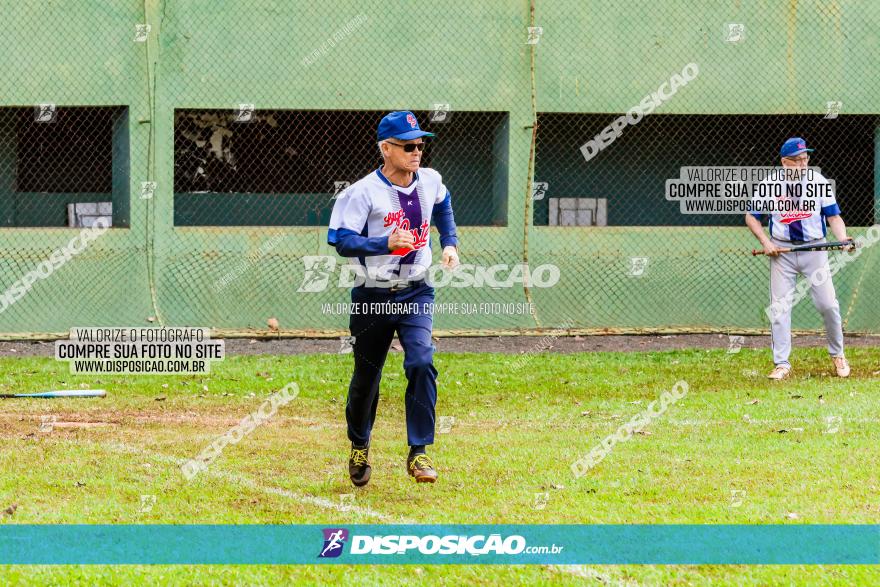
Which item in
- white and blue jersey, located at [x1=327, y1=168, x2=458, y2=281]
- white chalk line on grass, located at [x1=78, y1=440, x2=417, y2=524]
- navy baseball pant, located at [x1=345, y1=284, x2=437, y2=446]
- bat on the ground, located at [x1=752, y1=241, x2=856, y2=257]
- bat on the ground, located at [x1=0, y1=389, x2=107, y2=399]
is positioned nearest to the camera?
white chalk line on grass, located at [x1=78, y1=440, x2=417, y2=524]

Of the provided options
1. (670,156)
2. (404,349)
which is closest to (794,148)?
(404,349)

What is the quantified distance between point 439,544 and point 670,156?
13131 millimetres

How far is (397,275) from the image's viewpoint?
724cm

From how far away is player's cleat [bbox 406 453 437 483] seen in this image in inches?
281

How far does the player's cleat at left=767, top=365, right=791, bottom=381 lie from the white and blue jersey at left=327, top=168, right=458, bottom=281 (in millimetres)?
5722

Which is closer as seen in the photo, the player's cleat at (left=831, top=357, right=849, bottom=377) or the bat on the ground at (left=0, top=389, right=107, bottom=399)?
the bat on the ground at (left=0, top=389, right=107, bottom=399)

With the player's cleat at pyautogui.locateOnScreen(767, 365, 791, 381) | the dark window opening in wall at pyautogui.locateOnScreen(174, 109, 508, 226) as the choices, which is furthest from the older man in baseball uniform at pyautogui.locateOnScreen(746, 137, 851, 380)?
the dark window opening in wall at pyautogui.locateOnScreen(174, 109, 508, 226)

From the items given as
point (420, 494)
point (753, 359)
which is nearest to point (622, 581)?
point (420, 494)

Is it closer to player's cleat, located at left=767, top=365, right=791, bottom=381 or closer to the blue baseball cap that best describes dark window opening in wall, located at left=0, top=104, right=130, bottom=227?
player's cleat, located at left=767, top=365, right=791, bottom=381

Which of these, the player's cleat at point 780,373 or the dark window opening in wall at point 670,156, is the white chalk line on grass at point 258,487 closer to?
the player's cleat at point 780,373

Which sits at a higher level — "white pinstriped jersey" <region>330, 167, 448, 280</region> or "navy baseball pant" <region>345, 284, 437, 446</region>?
"white pinstriped jersey" <region>330, 167, 448, 280</region>

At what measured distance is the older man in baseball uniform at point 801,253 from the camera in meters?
11.8

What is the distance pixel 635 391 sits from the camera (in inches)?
458

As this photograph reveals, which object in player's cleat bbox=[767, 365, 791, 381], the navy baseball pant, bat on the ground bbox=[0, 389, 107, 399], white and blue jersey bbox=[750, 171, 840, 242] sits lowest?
bat on the ground bbox=[0, 389, 107, 399]
